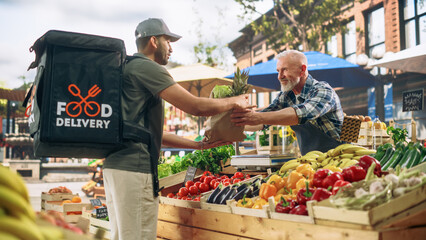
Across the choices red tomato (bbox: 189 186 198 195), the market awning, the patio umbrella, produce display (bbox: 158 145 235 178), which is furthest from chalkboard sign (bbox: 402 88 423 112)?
red tomato (bbox: 189 186 198 195)

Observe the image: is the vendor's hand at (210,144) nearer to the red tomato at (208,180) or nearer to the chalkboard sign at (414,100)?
the red tomato at (208,180)

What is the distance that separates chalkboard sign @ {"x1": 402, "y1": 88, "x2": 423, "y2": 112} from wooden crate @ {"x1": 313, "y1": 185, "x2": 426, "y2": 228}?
7.60 metres

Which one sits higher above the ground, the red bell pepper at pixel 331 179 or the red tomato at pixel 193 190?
the red bell pepper at pixel 331 179

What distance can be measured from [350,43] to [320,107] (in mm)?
15473

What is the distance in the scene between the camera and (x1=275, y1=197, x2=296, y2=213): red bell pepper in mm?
2814

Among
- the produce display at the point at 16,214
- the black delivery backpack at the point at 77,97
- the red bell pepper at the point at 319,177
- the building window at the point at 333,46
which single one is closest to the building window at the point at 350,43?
the building window at the point at 333,46

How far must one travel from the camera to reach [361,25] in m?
17.4

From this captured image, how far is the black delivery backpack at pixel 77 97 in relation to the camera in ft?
8.10

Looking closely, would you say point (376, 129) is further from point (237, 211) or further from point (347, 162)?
point (237, 211)

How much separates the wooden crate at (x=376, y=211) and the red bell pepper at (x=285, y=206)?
31 centimetres

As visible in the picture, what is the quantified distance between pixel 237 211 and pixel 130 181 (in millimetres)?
994

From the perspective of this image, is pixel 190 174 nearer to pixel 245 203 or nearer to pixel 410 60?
pixel 245 203

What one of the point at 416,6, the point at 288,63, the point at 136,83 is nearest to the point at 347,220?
the point at 136,83

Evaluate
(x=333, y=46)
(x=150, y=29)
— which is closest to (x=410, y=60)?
(x=150, y=29)
